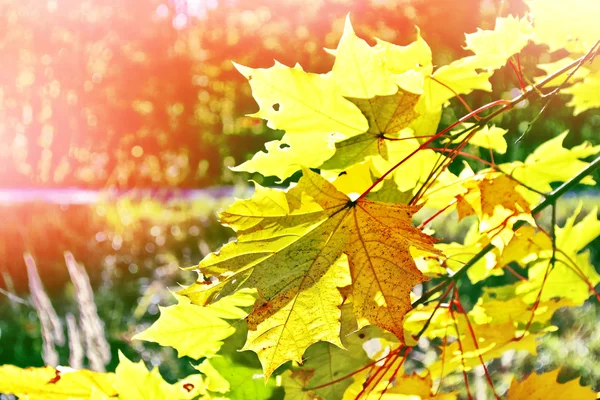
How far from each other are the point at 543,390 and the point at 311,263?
0.88 feet

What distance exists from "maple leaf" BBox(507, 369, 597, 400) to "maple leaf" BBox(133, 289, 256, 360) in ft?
0.79

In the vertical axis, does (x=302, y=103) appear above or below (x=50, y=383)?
above

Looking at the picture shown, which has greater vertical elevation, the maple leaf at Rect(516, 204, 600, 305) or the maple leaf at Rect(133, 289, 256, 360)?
the maple leaf at Rect(133, 289, 256, 360)

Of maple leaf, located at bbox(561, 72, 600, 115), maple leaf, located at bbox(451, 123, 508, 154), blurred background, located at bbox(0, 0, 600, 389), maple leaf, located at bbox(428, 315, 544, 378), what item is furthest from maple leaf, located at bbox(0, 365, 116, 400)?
blurred background, located at bbox(0, 0, 600, 389)

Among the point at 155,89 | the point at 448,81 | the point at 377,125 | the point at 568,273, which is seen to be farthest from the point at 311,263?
the point at 155,89

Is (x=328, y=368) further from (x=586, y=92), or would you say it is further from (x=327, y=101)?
(x=586, y=92)

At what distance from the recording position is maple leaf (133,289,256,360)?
0.45 metres

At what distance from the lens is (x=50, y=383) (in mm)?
509

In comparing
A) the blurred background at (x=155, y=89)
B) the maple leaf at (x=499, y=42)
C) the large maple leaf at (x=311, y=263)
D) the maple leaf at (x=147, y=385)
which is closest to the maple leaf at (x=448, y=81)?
the maple leaf at (x=499, y=42)

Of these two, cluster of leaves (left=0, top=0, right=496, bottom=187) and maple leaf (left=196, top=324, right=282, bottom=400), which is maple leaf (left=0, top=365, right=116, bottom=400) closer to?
maple leaf (left=196, top=324, right=282, bottom=400)

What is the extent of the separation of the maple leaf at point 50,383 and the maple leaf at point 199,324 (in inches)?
2.9

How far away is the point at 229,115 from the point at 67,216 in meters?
1.58

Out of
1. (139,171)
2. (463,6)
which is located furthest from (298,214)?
(139,171)

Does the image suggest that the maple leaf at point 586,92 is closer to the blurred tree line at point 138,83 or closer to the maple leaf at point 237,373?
the maple leaf at point 237,373
